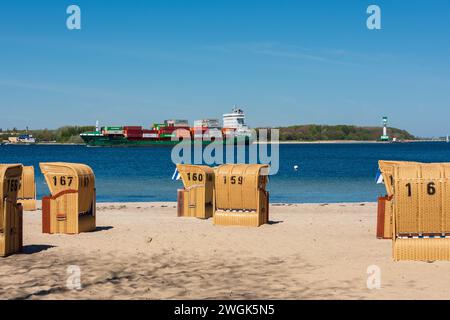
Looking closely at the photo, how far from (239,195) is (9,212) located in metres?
7.16

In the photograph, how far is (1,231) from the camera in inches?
500

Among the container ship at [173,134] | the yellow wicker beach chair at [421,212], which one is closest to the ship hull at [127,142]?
the container ship at [173,134]

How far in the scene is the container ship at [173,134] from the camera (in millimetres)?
159750

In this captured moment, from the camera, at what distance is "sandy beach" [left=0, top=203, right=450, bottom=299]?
9.70m

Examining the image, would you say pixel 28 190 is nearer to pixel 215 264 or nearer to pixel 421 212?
pixel 215 264

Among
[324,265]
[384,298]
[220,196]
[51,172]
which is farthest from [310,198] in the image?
[384,298]

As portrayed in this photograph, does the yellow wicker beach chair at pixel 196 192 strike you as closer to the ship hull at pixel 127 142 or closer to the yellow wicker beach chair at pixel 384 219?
the yellow wicker beach chair at pixel 384 219

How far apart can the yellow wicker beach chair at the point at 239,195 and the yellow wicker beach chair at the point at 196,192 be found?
2613 mm

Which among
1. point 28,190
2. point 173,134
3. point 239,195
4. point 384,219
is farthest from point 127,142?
point 384,219

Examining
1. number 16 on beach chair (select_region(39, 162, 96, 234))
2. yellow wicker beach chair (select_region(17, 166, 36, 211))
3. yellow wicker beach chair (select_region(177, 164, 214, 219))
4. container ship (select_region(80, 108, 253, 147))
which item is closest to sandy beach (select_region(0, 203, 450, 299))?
number 16 on beach chair (select_region(39, 162, 96, 234))

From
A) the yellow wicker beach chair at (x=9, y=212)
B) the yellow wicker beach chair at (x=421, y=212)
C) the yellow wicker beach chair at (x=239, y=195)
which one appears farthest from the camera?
the yellow wicker beach chair at (x=239, y=195)

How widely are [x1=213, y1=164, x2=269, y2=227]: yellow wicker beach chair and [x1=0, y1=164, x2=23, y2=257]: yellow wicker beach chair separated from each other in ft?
20.7
